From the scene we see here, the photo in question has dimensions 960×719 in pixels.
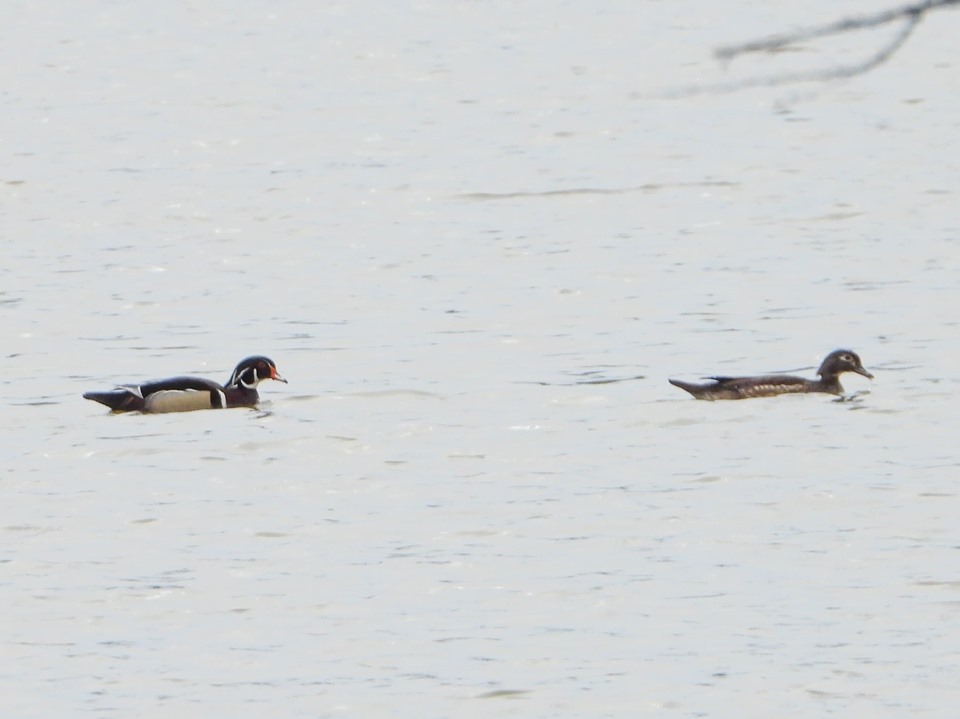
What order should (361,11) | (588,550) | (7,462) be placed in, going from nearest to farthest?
(588,550) → (7,462) → (361,11)

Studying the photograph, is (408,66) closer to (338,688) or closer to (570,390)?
(570,390)

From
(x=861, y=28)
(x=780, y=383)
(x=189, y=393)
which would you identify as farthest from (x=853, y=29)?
(x=189, y=393)

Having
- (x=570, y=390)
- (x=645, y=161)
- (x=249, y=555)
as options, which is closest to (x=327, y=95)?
(x=645, y=161)

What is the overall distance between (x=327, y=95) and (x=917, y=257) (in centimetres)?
1880

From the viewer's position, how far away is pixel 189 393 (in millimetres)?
15727

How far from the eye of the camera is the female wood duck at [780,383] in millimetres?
15461

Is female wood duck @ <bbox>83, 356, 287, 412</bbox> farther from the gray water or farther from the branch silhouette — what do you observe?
the branch silhouette

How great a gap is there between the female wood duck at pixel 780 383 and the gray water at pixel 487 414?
9 cm

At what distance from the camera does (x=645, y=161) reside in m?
30.2

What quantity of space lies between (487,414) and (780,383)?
1.97m

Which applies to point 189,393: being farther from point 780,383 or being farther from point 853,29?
point 853,29

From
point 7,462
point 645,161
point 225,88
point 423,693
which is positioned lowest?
point 423,693

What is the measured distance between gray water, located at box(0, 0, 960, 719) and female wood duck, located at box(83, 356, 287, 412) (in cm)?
14

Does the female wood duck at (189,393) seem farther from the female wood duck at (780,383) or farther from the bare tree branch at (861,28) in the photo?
the bare tree branch at (861,28)
